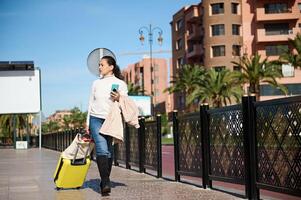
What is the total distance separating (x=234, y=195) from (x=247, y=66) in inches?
1841

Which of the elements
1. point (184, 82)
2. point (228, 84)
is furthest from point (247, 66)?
point (184, 82)

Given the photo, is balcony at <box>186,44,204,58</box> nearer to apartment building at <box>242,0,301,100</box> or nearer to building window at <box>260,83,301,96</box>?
apartment building at <box>242,0,301,100</box>

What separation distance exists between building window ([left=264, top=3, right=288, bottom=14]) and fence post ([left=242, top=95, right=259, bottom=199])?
6526 centimetres

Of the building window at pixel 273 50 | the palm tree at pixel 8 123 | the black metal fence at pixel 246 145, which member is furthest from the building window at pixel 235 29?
the black metal fence at pixel 246 145

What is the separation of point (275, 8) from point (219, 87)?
20640 mm

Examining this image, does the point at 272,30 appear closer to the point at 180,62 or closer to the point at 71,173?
the point at 180,62

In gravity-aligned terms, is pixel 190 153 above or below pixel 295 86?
below

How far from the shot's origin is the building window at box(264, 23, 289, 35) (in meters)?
69.7

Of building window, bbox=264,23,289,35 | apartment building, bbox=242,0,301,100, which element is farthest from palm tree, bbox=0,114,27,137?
building window, bbox=264,23,289,35

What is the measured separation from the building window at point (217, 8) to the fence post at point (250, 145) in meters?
65.1

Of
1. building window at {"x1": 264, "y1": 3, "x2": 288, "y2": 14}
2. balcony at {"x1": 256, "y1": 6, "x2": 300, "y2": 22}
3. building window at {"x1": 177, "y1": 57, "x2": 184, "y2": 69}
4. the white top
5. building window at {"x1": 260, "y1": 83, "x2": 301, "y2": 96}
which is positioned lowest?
the white top

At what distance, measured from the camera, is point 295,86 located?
227 ft

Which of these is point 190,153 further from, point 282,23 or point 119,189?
point 282,23

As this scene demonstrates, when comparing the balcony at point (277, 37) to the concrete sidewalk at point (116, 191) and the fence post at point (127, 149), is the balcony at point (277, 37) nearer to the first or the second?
the fence post at point (127, 149)
